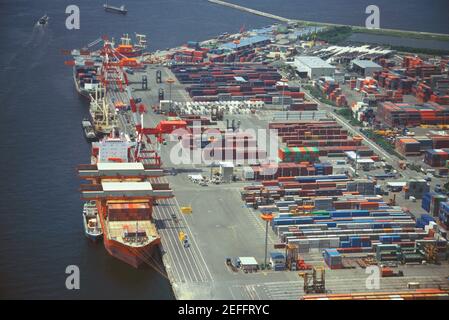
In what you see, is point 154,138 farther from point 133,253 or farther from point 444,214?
point 444,214

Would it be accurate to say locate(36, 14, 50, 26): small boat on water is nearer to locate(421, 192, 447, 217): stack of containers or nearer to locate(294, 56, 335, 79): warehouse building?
locate(294, 56, 335, 79): warehouse building

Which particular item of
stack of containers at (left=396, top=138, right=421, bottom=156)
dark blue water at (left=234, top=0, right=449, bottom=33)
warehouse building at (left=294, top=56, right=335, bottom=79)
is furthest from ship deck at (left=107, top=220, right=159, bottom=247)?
dark blue water at (left=234, top=0, right=449, bottom=33)

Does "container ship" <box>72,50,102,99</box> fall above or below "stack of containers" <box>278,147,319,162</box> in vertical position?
above

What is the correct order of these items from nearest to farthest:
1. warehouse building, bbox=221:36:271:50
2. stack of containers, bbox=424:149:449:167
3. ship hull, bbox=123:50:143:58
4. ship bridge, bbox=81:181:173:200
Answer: ship bridge, bbox=81:181:173:200 < stack of containers, bbox=424:149:449:167 < ship hull, bbox=123:50:143:58 < warehouse building, bbox=221:36:271:50

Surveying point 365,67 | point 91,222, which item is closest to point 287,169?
point 91,222

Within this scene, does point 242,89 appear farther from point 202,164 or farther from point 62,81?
point 202,164

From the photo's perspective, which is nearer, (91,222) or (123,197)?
(91,222)

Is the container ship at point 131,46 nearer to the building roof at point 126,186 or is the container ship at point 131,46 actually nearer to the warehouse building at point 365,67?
the warehouse building at point 365,67
